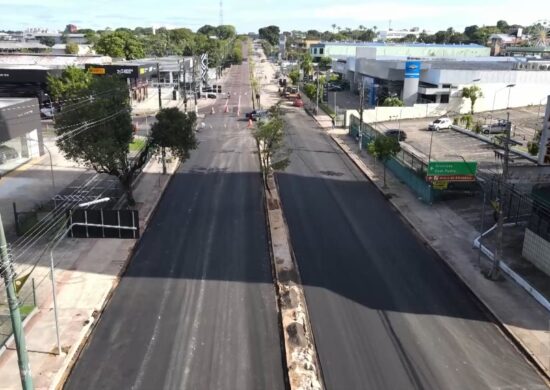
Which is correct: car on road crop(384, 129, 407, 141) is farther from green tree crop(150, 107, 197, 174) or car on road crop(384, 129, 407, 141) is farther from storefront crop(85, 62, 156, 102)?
storefront crop(85, 62, 156, 102)

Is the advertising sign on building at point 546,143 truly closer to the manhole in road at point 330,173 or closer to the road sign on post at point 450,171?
the road sign on post at point 450,171

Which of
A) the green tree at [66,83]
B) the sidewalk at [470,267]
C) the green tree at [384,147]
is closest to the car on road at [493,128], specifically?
the sidewalk at [470,267]

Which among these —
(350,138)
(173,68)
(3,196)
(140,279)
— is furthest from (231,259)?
(173,68)

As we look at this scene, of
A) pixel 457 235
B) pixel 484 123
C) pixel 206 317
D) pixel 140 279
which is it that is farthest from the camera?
pixel 484 123

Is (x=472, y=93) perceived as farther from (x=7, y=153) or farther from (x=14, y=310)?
(x=14, y=310)

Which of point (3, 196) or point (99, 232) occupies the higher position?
point (99, 232)

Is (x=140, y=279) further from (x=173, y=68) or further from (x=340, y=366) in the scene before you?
(x=173, y=68)

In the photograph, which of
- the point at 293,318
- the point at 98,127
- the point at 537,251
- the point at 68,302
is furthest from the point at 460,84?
the point at 68,302
